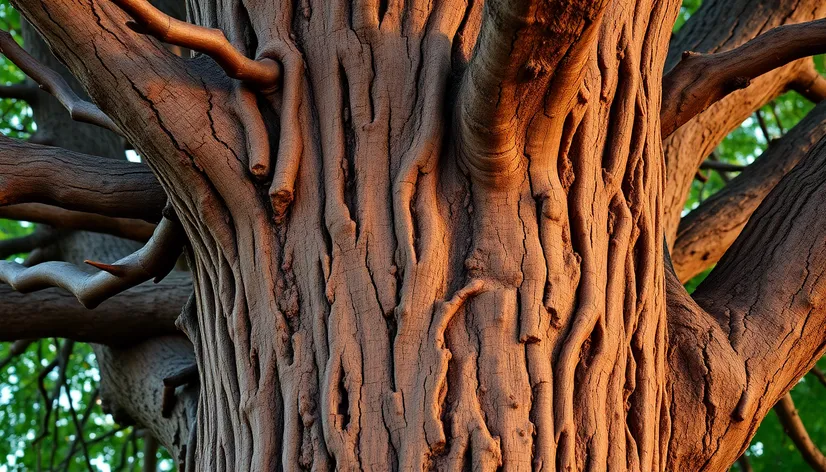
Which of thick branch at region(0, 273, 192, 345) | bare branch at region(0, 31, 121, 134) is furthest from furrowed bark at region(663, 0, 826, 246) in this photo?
bare branch at region(0, 31, 121, 134)

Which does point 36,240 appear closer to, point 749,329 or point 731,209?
point 731,209

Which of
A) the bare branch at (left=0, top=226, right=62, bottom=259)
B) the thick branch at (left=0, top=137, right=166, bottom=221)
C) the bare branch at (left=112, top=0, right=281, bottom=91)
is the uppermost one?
the bare branch at (left=0, top=226, right=62, bottom=259)

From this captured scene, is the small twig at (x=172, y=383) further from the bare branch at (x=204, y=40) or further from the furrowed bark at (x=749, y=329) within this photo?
the furrowed bark at (x=749, y=329)

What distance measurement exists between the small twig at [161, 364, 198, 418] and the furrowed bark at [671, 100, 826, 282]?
2.44m

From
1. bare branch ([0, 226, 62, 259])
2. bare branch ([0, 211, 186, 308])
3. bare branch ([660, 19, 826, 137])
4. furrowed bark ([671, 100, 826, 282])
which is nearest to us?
bare branch ([0, 211, 186, 308])

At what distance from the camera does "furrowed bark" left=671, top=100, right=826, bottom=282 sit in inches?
177

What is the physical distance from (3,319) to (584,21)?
3301 mm

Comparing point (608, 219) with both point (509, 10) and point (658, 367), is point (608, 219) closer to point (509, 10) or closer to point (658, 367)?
point (658, 367)

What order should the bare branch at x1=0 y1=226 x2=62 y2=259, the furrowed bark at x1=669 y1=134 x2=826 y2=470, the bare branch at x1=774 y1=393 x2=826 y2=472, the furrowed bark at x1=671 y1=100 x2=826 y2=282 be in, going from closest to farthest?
the furrowed bark at x1=669 y1=134 x2=826 y2=470 < the furrowed bark at x1=671 y1=100 x2=826 y2=282 < the bare branch at x1=774 y1=393 x2=826 y2=472 < the bare branch at x1=0 y1=226 x2=62 y2=259

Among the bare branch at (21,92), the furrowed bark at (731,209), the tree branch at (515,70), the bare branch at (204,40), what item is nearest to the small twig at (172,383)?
the bare branch at (204,40)

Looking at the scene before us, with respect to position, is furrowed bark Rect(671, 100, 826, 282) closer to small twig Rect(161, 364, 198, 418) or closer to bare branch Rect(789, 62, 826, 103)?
bare branch Rect(789, 62, 826, 103)

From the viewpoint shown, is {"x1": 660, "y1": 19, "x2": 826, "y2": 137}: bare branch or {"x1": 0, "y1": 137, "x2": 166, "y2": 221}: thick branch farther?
{"x1": 660, "y1": 19, "x2": 826, "y2": 137}: bare branch

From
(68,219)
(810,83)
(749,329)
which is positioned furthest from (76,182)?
(810,83)

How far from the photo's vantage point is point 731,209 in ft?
14.9
